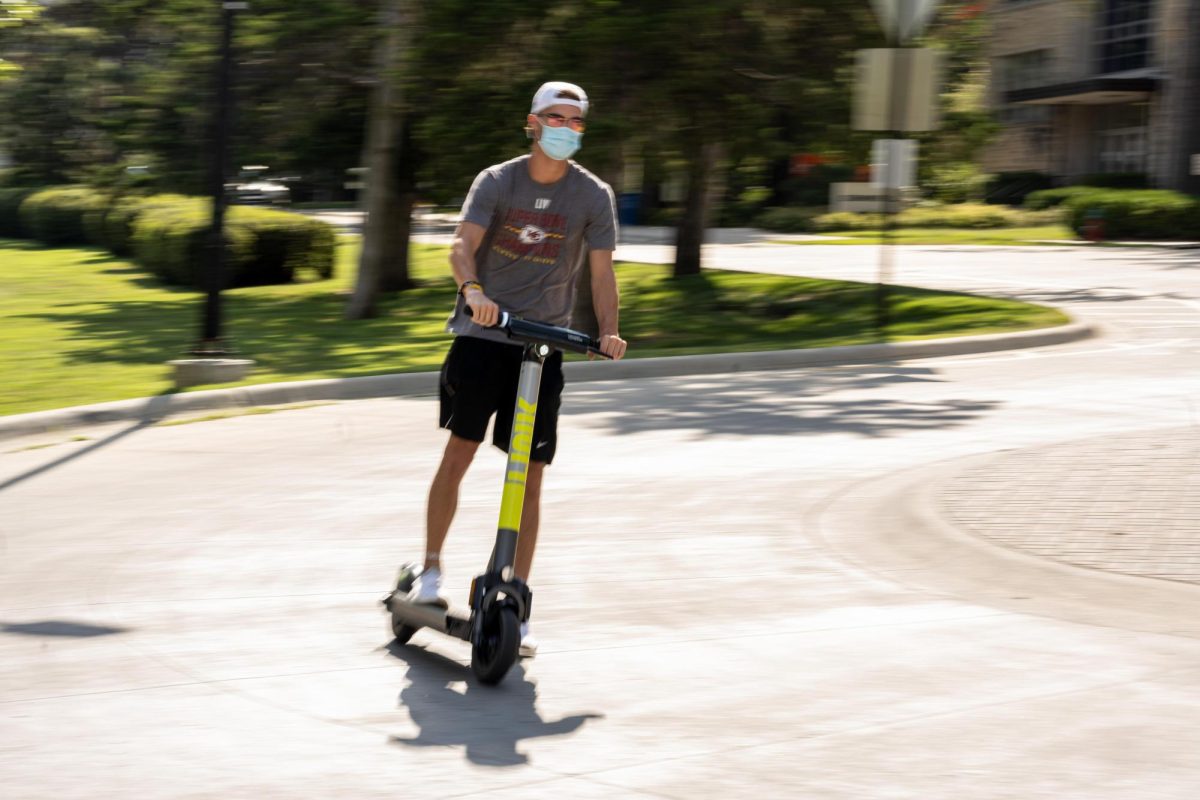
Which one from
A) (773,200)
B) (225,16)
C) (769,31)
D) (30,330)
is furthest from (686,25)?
(773,200)

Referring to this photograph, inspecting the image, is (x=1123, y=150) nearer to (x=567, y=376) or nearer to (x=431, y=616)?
(x=567, y=376)

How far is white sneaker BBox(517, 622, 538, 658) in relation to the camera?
541 cm

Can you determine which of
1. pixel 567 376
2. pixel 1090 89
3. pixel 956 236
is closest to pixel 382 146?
pixel 567 376

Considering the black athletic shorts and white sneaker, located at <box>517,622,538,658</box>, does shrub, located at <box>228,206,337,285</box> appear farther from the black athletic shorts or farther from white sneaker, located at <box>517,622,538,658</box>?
white sneaker, located at <box>517,622,538,658</box>

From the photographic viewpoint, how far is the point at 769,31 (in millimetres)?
18906

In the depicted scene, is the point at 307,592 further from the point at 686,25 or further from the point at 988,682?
the point at 686,25

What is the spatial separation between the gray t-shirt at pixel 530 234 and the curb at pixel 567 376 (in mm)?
6013

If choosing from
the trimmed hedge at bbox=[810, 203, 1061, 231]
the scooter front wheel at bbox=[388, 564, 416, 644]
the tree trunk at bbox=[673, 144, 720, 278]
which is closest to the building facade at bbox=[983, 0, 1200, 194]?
the trimmed hedge at bbox=[810, 203, 1061, 231]

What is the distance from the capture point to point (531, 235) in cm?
549

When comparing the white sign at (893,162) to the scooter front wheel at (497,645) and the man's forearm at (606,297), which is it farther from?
the scooter front wheel at (497,645)

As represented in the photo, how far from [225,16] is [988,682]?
33.7ft

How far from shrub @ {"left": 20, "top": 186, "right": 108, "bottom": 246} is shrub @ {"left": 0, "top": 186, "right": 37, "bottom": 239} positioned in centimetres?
208

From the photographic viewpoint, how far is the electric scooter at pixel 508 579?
5.13 metres

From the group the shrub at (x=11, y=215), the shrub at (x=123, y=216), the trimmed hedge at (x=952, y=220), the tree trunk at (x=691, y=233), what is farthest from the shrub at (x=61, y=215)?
→ the trimmed hedge at (x=952, y=220)
